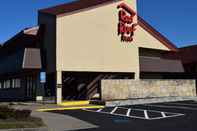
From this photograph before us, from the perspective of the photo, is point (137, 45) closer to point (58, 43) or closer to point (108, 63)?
point (108, 63)

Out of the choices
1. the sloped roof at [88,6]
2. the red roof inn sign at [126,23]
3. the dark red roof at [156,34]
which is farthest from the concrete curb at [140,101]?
the sloped roof at [88,6]

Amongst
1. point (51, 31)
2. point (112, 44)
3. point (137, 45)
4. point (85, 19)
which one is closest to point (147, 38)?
point (137, 45)

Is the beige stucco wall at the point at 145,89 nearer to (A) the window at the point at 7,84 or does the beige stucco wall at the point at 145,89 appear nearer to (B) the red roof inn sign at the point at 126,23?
(B) the red roof inn sign at the point at 126,23

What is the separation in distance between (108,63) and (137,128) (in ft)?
61.4

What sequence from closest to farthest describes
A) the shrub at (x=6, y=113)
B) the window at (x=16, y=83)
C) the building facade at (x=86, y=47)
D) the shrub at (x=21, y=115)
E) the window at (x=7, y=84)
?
the shrub at (x=6, y=113), the shrub at (x=21, y=115), the building facade at (x=86, y=47), the window at (x=16, y=83), the window at (x=7, y=84)

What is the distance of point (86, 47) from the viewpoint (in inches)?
1211

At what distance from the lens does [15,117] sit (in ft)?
50.1

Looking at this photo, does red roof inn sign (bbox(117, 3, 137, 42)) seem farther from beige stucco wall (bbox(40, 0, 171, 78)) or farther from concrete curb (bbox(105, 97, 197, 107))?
concrete curb (bbox(105, 97, 197, 107))

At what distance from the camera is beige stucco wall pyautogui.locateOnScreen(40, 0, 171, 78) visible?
29.5 metres

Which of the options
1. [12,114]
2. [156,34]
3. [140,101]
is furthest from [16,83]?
[12,114]

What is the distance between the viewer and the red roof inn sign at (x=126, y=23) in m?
→ 33.6

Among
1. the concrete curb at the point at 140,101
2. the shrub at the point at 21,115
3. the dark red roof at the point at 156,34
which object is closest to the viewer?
the shrub at the point at 21,115

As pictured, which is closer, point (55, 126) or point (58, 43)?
point (55, 126)

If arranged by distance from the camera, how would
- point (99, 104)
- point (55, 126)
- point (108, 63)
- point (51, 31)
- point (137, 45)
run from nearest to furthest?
Answer: 1. point (55, 126)
2. point (99, 104)
3. point (51, 31)
4. point (108, 63)
5. point (137, 45)
